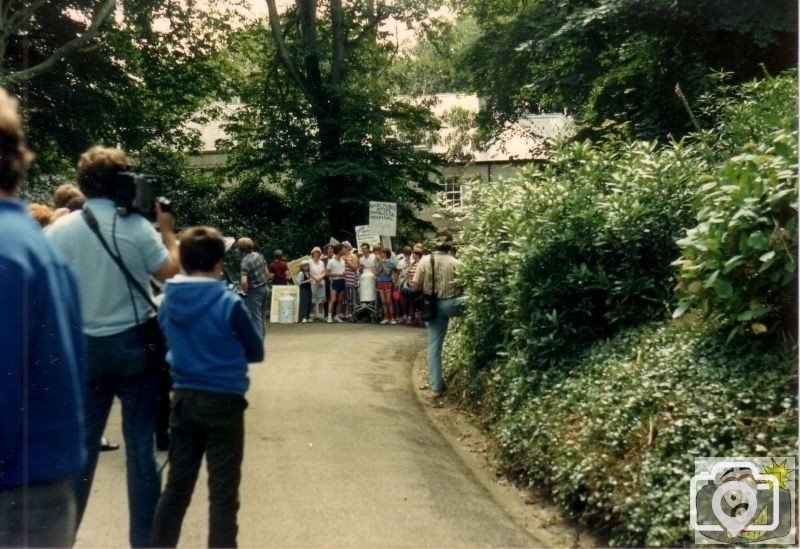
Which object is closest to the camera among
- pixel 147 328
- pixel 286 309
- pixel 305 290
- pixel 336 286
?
pixel 147 328

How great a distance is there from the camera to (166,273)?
5223mm

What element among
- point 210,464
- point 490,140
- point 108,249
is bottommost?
point 210,464

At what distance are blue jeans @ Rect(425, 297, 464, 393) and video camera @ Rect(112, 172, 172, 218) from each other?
7016mm

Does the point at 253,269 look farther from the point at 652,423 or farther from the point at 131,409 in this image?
the point at 131,409

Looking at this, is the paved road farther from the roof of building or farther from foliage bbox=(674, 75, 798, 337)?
the roof of building

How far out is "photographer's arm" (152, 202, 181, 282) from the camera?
17.1ft

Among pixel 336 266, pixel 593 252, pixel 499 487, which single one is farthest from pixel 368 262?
pixel 499 487

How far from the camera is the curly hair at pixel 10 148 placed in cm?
275

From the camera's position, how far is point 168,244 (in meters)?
5.42

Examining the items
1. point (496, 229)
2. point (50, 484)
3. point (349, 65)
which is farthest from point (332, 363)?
point (349, 65)

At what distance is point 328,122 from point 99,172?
87.9 feet

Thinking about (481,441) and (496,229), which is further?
(496,229)

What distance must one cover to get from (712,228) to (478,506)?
2.47m

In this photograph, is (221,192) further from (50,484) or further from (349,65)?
(50,484)
